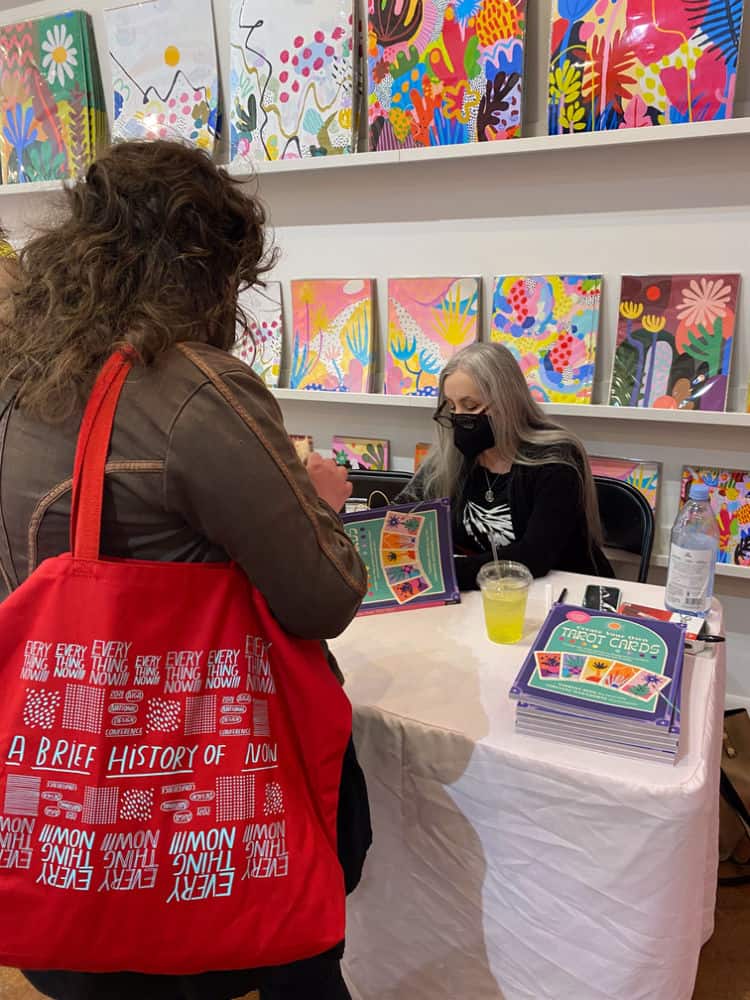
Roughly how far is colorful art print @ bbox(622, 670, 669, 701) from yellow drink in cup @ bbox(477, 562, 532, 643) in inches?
10.7

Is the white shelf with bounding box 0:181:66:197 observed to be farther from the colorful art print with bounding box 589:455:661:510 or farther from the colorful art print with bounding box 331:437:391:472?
the colorful art print with bounding box 589:455:661:510

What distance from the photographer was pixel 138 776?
75 centimetres

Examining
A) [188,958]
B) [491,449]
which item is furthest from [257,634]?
[491,449]

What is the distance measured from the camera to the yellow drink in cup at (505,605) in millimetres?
1300

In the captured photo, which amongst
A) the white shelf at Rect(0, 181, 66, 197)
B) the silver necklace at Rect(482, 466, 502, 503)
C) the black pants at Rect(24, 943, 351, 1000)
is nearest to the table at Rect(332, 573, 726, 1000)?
the black pants at Rect(24, 943, 351, 1000)

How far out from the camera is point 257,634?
82 cm

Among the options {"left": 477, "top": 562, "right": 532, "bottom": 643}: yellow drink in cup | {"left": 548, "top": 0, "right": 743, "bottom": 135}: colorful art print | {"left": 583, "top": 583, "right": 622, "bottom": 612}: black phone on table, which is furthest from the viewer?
{"left": 548, "top": 0, "right": 743, "bottom": 135}: colorful art print

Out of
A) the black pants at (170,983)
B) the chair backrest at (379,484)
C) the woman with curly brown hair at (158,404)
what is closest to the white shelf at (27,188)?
the chair backrest at (379,484)

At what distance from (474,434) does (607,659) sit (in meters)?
0.74

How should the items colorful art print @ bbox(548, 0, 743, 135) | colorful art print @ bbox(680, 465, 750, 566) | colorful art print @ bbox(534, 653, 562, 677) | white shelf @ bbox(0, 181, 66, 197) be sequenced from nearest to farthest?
colorful art print @ bbox(534, 653, 562, 677)
colorful art print @ bbox(548, 0, 743, 135)
colorful art print @ bbox(680, 465, 750, 566)
white shelf @ bbox(0, 181, 66, 197)

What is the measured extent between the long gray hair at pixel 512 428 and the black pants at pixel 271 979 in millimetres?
1003

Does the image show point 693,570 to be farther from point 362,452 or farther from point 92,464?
point 362,452

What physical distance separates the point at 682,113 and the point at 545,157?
1.27ft

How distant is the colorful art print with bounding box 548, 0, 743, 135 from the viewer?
5.74 feet
